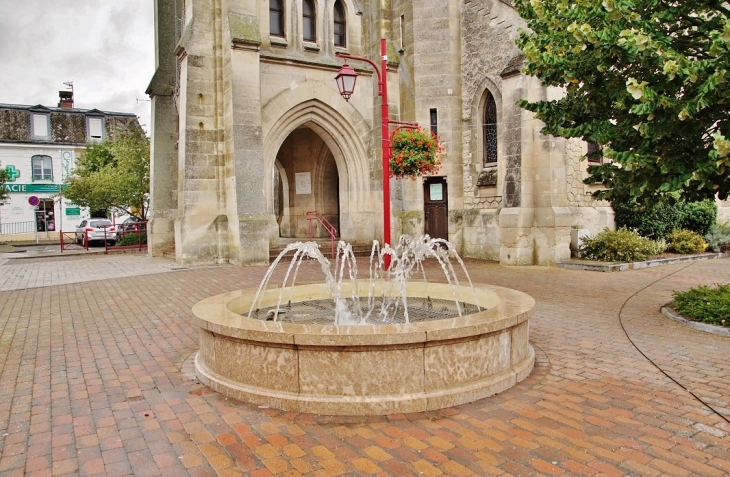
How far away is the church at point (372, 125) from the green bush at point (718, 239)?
414cm

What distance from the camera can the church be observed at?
46.8 ft

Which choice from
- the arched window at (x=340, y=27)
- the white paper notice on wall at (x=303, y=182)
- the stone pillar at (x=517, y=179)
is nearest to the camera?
the stone pillar at (x=517, y=179)

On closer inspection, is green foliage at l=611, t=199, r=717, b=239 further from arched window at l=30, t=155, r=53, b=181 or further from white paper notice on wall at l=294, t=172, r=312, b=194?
arched window at l=30, t=155, r=53, b=181

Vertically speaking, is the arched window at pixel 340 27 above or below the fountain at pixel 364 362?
above

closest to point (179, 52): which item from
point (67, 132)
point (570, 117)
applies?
point (570, 117)

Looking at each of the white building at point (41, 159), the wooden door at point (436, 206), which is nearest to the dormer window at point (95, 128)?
the white building at point (41, 159)

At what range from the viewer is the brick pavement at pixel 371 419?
3.44 metres

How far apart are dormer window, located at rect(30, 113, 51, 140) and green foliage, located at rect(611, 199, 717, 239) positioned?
41.3m

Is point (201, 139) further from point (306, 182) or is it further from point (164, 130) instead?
point (306, 182)

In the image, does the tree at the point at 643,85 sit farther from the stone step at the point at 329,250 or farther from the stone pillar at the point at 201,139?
the stone pillar at the point at 201,139

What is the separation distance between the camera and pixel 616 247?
13797 millimetres

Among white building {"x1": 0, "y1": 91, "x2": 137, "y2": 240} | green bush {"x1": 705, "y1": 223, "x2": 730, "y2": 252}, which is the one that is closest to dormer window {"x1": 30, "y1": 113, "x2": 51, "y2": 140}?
white building {"x1": 0, "y1": 91, "x2": 137, "y2": 240}

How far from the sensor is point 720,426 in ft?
12.9

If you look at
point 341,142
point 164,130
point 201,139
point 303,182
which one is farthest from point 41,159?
point 341,142
